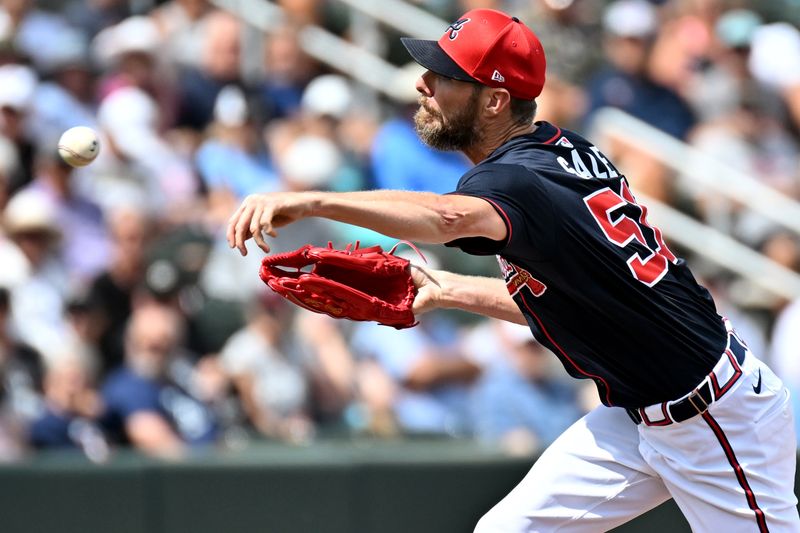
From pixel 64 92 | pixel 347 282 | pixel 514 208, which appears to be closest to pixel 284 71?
pixel 64 92

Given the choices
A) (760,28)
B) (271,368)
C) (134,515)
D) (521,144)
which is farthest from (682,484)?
(760,28)

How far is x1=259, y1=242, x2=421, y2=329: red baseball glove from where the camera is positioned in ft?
12.9

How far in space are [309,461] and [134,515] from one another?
84 centimetres

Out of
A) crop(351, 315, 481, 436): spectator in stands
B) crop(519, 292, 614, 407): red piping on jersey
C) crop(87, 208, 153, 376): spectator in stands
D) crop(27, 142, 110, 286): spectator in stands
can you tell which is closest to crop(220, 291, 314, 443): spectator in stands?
crop(351, 315, 481, 436): spectator in stands

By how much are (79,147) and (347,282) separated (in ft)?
3.45

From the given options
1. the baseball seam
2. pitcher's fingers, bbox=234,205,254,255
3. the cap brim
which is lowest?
the baseball seam

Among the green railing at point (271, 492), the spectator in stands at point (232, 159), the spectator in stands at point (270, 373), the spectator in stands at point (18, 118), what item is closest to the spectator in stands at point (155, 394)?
the spectator in stands at point (270, 373)

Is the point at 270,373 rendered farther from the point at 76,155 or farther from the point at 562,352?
the point at 562,352

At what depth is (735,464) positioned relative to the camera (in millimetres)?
3793

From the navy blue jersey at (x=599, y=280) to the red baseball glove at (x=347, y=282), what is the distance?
16.9 inches

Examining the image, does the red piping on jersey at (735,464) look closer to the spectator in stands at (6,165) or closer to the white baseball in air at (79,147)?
the white baseball in air at (79,147)

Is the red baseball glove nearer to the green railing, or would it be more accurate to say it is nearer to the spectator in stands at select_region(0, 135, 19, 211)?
the green railing

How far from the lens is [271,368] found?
6.86 metres

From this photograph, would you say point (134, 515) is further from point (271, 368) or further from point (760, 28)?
point (760, 28)
